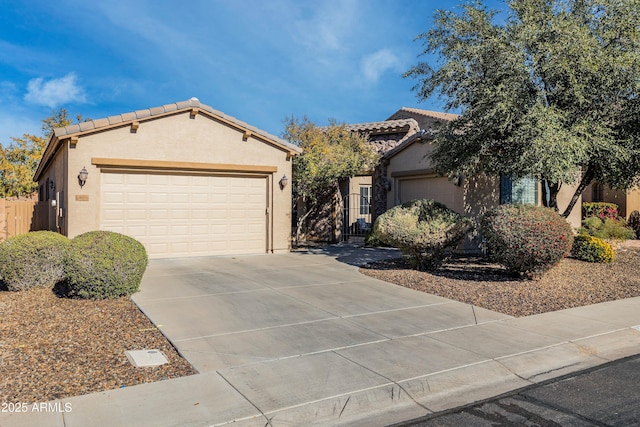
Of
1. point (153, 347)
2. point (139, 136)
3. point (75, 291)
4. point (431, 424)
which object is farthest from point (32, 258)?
point (431, 424)

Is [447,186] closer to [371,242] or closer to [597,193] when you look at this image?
[371,242]

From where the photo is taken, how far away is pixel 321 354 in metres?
5.41

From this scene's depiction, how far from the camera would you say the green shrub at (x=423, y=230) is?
10.6 m

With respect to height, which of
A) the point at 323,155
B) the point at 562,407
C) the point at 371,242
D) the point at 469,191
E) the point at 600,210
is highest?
the point at 323,155

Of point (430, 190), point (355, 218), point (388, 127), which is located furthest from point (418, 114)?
point (430, 190)

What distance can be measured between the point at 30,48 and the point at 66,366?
605 inches

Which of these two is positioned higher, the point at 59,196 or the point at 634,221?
the point at 59,196

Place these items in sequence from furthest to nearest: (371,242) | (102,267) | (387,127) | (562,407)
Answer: (387,127) → (371,242) → (102,267) → (562,407)

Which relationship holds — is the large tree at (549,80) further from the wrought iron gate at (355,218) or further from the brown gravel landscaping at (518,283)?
the wrought iron gate at (355,218)

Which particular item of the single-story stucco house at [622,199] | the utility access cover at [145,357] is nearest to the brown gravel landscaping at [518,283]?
the utility access cover at [145,357]

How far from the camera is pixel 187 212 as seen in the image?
13.3 metres

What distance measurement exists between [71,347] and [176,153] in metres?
8.14

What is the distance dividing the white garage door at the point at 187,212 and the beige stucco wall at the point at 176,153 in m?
0.36

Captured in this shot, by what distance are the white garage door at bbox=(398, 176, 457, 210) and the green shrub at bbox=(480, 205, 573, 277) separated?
4.90 m
